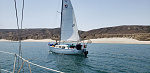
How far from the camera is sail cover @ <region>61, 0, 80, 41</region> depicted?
2794cm

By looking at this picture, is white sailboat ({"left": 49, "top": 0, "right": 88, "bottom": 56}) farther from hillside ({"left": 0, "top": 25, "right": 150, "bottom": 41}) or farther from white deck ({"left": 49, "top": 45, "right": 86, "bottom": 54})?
hillside ({"left": 0, "top": 25, "right": 150, "bottom": 41})

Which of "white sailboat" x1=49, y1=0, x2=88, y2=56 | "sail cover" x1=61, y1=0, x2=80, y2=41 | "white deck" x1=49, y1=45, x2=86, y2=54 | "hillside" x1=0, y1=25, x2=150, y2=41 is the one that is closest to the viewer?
"white deck" x1=49, y1=45, x2=86, y2=54

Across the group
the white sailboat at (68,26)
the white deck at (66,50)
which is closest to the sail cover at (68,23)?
the white sailboat at (68,26)

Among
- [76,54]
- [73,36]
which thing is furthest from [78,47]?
[73,36]

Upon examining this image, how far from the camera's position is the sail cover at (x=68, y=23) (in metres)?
27.9

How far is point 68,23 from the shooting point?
28344 millimetres

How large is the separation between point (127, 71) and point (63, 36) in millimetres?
18141

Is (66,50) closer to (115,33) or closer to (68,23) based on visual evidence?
(68,23)

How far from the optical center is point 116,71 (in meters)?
14.6

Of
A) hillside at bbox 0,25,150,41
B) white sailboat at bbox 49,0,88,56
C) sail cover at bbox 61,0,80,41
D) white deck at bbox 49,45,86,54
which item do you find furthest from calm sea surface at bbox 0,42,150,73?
hillside at bbox 0,25,150,41

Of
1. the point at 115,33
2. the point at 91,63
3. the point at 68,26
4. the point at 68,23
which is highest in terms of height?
the point at 68,23

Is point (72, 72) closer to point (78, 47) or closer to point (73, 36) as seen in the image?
point (78, 47)

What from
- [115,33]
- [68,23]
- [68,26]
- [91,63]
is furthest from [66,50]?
[115,33]

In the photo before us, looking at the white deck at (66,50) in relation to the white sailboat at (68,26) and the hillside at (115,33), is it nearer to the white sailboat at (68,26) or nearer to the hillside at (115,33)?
the white sailboat at (68,26)
